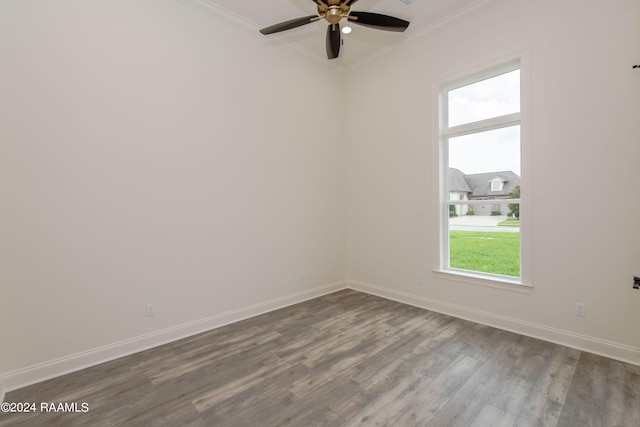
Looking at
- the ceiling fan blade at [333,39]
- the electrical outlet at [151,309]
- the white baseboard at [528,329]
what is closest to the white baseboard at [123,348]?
the electrical outlet at [151,309]

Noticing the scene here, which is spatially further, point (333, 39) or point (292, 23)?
point (333, 39)

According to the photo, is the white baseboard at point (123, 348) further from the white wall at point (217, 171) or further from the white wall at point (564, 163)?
the white wall at point (564, 163)

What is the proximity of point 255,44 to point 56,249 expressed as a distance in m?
2.93

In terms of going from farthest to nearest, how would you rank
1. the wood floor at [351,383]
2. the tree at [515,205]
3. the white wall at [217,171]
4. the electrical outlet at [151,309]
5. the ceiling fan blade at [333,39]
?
1. the tree at [515,205]
2. the electrical outlet at [151,309]
3. the ceiling fan blade at [333,39]
4. the white wall at [217,171]
5. the wood floor at [351,383]

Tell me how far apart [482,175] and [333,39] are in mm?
2208

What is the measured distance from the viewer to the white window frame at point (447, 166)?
2855mm

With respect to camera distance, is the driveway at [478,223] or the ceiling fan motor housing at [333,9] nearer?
the ceiling fan motor housing at [333,9]

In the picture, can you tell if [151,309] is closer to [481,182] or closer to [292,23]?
[292,23]

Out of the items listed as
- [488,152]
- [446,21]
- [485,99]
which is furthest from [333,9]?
[488,152]

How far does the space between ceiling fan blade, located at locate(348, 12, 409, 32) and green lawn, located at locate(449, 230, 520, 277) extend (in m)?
2.37

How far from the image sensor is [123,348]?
2.58 metres

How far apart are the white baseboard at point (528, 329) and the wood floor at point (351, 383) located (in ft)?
0.32

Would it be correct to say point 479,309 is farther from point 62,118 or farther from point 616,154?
point 62,118

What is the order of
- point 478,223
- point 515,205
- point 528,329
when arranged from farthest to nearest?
point 478,223 → point 515,205 → point 528,329
